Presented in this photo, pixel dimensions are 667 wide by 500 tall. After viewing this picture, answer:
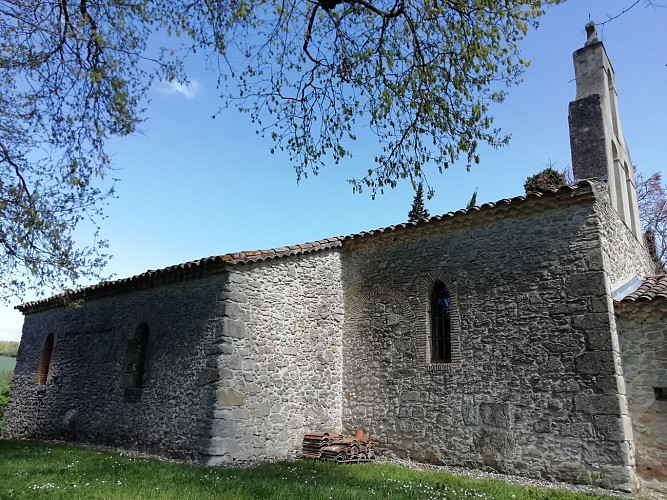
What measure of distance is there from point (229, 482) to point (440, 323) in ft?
17.4

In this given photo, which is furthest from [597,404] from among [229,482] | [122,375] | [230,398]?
[122,375]

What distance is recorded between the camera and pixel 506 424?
28.9ft

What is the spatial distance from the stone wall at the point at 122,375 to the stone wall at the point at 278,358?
413 mm

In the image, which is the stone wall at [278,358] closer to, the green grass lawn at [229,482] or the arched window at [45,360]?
the green grass lawn at [229,482]

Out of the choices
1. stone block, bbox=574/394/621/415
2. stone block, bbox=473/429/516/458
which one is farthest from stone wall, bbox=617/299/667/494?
stone block, bbox=473/429/516/458

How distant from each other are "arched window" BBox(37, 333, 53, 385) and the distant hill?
26209mm

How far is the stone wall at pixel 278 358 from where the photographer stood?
9.55m

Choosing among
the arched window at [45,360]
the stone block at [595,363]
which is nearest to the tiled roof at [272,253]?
the stone block at [595,363]

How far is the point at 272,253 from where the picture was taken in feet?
35.0

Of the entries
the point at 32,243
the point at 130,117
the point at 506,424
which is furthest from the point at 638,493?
the point at 32,243

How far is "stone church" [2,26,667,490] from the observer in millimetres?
8148

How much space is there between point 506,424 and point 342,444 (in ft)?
10.9

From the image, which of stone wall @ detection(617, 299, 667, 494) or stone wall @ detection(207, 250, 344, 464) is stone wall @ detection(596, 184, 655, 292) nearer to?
stone wall @ detection(617, 299, 667, 494)

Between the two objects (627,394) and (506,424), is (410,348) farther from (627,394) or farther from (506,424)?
(627,394)
